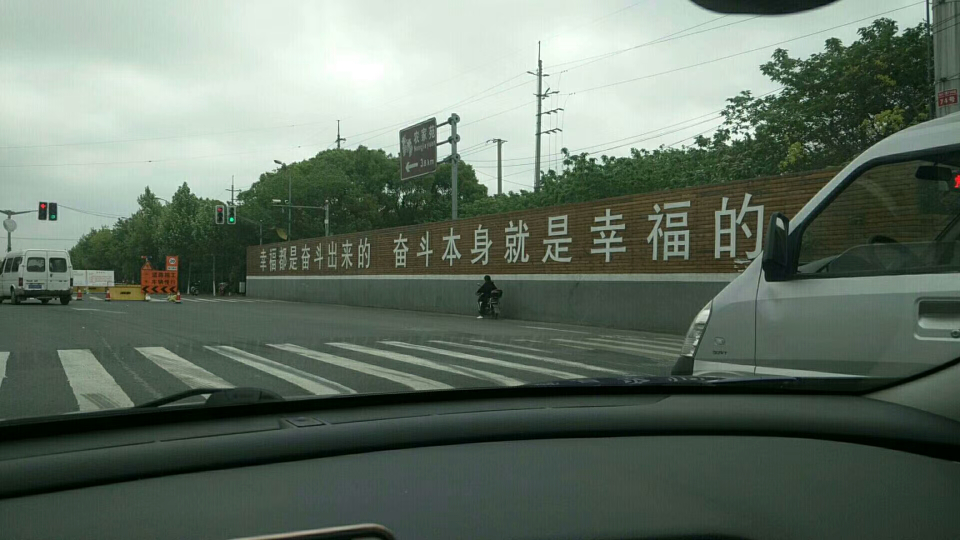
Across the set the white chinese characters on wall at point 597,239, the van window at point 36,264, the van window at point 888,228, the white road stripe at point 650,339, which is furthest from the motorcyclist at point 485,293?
the van window at point 888,228

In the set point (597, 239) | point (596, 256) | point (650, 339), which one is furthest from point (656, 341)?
point (597, 239)

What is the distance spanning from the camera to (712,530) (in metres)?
1.67

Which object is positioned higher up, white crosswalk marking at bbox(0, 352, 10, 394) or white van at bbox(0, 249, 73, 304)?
white van at bbox(0, 249, 73, 304)

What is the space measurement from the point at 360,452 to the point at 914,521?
4.55ft

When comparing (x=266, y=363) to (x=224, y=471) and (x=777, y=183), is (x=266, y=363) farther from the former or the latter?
(x=777, y=183)

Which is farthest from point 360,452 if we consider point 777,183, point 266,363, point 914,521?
point 777,183

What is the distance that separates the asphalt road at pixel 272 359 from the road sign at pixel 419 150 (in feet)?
36.6

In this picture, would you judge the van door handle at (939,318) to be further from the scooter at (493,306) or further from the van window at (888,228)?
the scooter at (493,306)

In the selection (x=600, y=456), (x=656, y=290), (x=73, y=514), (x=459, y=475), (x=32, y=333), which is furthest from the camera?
(x=656, y=290)

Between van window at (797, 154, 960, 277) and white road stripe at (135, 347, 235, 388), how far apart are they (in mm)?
4491

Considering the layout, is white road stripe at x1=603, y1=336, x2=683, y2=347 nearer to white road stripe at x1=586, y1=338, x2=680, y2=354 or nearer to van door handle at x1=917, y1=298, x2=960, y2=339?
white road stripe at x1=586, y1=338, x2=680, y2=354

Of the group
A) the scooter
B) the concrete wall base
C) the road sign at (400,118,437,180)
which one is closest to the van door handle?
the concrete wall base

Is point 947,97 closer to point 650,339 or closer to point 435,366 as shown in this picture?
point 435,366

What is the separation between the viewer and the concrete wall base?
56.1 feet
